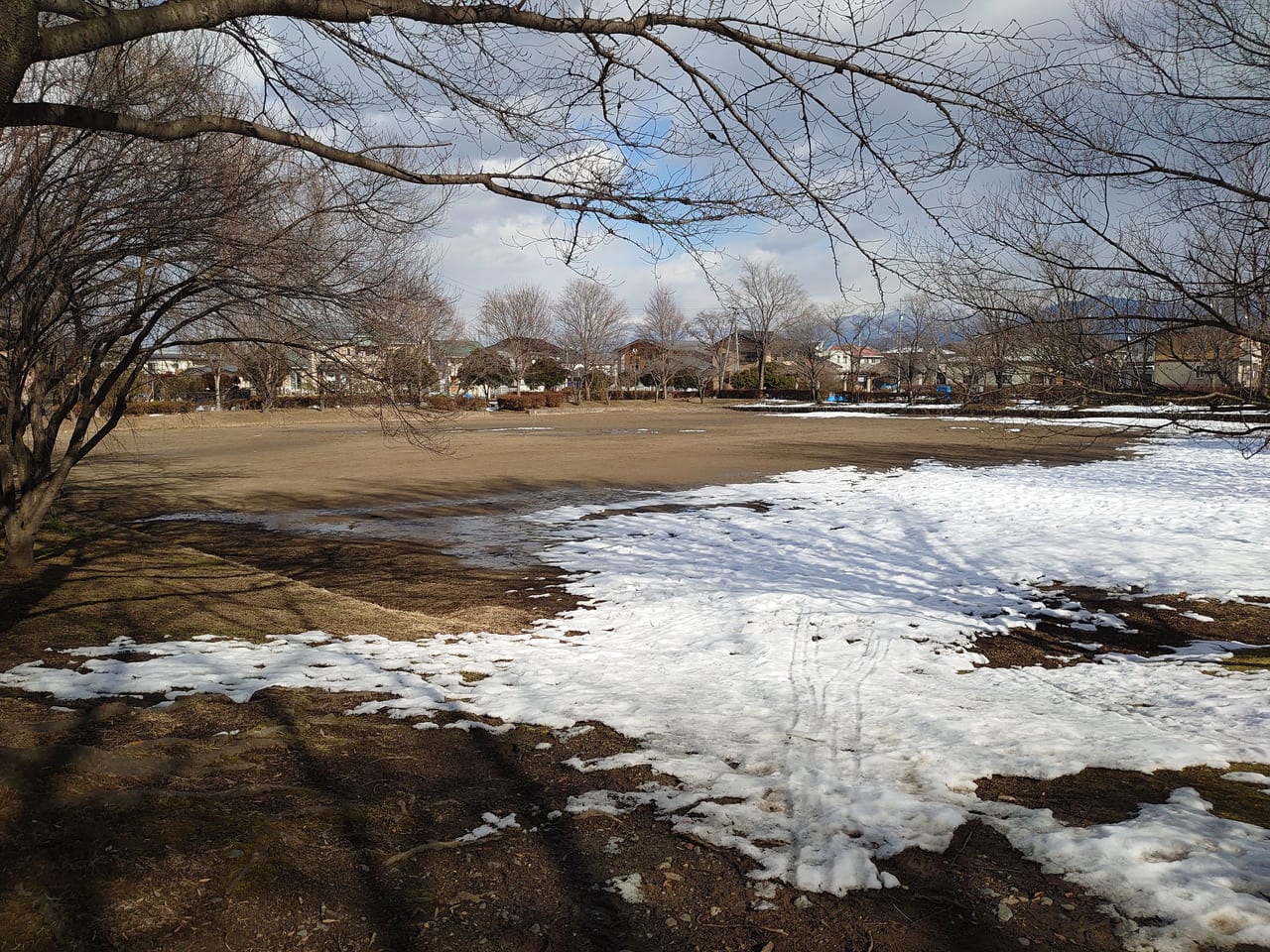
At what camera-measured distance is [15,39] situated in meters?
2.96

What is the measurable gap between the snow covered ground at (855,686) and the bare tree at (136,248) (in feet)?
10.5

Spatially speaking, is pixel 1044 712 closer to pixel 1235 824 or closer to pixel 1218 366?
pixel 1235 824

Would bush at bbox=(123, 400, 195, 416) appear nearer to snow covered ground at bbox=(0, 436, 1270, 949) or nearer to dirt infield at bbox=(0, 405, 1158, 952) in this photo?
snow covered ground at bbox=(0, 436, 1270, 949)

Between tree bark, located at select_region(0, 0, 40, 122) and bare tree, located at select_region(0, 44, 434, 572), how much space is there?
358cm

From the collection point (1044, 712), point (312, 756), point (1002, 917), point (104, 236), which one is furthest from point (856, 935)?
point (104, 236)

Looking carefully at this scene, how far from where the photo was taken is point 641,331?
96688 millimetres

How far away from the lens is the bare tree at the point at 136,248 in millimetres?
7039

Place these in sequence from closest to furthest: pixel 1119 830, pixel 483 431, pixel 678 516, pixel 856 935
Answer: pixel 856 935 < pixel 1119 830 < pixel 678 516 < pixel 483 431

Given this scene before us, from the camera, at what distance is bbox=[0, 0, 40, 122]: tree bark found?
2.94m

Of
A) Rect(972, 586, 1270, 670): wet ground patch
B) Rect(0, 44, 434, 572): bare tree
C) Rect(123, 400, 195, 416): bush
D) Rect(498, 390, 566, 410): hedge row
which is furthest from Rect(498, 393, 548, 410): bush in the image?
Rect(972, 586, 1270, 670): wet ground patch

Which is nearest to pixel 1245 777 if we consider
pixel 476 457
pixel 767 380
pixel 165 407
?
pixel 476 457

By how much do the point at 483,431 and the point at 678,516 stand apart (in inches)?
1050

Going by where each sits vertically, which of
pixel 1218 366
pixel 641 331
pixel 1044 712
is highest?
pixel 641 331

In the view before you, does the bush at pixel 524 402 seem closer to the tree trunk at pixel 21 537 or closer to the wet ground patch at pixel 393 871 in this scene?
the tree trunk at pixel 21 537
